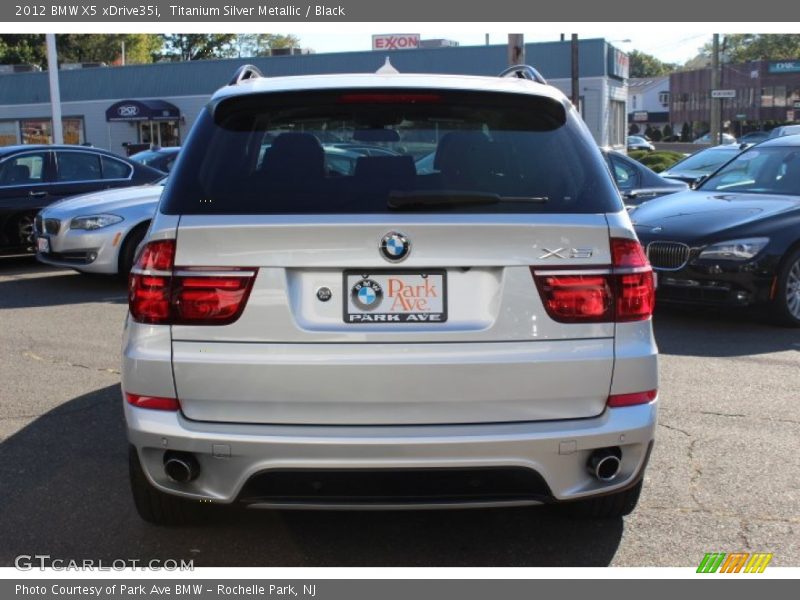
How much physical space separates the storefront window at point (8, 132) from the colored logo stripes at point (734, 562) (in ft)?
156

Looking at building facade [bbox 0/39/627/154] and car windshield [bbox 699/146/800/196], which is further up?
building facade [bbox 0/39/627/154]

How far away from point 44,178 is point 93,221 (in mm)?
2401

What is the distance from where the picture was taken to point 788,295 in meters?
8.52

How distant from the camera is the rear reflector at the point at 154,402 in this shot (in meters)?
3.33

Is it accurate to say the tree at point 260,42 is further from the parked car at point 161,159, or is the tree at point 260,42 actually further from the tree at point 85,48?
the parked car at point 161,159

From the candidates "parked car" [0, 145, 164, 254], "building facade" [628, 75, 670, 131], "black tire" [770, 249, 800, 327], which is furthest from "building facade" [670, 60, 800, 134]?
"black tire" [770, 249, 800, 327]

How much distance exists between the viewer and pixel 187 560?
3.73 meters

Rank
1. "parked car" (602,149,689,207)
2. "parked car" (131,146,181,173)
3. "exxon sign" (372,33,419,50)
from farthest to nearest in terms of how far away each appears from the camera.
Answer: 1. "exxon sign" (372,33,419,50)
2. "parked car" (131,146,181,173)
3. "parked car" (602,149,689,207)

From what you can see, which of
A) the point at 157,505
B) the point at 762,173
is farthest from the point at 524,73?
the point at 762,173

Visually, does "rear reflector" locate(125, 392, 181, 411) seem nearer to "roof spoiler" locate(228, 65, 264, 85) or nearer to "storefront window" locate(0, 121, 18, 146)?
"roof spoiler" locate(228, 65, 264, 85)

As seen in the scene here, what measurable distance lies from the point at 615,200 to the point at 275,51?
39.6 meters

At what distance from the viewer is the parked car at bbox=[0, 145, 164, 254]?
468 inches

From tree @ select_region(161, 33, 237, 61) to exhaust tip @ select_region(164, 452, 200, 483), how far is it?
3345 inches
